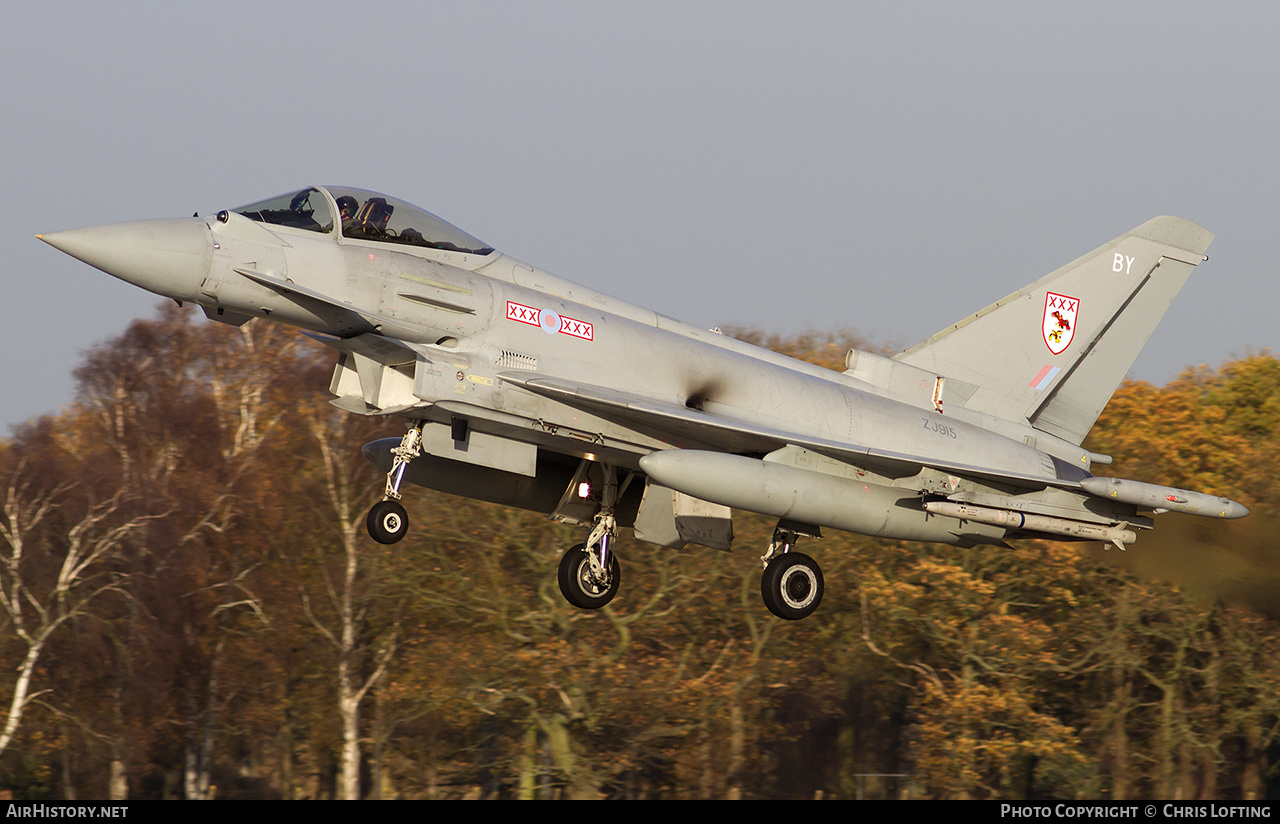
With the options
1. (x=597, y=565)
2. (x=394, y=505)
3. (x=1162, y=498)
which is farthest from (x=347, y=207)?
(x=1162, y=498)

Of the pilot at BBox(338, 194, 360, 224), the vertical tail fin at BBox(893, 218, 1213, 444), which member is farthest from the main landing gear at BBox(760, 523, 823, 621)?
the pilot at BBox(338, 194, 360, 224)

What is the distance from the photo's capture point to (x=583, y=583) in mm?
16062

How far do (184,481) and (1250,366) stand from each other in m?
31.1

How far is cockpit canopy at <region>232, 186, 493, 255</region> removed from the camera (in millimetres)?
12891

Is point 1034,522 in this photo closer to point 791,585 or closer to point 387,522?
point 791,585

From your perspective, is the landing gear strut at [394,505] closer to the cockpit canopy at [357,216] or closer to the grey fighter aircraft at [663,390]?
the grey fighter aircraft at [663,390]

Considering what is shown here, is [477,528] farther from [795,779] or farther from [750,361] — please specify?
[750,361]

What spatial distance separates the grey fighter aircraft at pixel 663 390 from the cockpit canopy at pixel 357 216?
23 mm

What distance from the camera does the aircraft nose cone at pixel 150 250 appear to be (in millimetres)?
11836

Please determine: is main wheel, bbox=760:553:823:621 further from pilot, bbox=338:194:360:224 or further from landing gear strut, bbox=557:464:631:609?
pilot, bbox=338:194:360:224

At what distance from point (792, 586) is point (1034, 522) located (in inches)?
115
